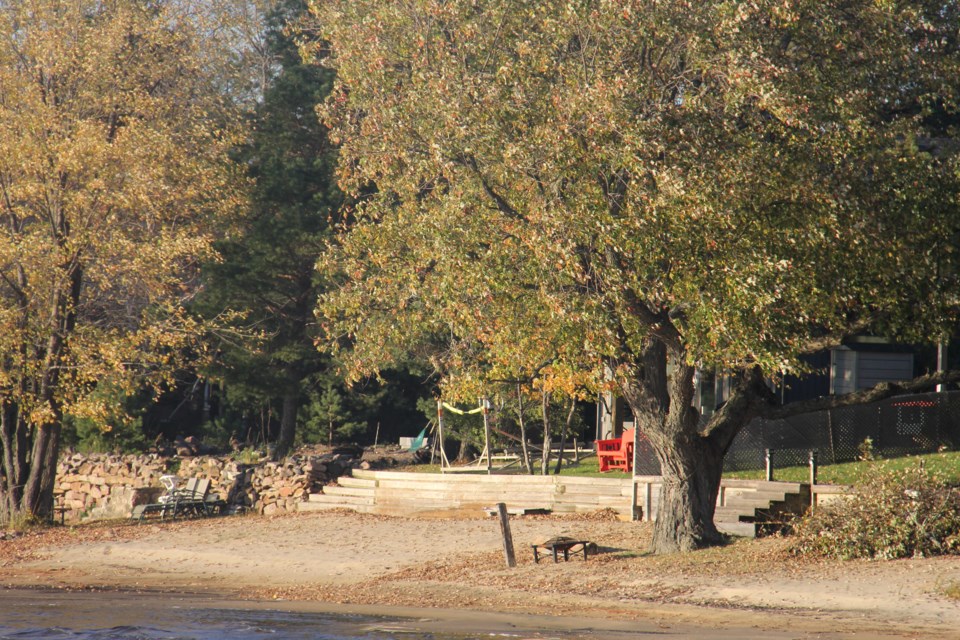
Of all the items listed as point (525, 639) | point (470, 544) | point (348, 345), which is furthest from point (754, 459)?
point (348, 345)

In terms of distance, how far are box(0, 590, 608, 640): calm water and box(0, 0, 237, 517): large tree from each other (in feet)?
26.6

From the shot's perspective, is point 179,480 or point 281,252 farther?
point 281,252

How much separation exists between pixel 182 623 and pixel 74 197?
1256cm

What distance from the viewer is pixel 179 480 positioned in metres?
27.2

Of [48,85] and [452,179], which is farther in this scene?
[48,85]

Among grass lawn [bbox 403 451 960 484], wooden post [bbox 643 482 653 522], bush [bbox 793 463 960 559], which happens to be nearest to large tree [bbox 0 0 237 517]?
wooden post [bbox 643 482 653 522]

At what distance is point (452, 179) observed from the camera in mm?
16156

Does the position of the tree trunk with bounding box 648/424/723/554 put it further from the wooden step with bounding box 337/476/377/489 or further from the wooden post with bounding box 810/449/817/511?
the wooden step with bounding box 337/476/377/489

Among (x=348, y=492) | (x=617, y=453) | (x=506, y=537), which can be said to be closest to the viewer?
(x=506, y=537)

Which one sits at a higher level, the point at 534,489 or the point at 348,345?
the point at 348,345

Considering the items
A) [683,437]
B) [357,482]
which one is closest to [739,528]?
[683,437]

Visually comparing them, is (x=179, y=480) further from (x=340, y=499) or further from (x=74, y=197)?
(x=74, y=197)

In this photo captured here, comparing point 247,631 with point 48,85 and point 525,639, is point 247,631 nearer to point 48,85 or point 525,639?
point 525,639

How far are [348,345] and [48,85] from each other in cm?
1293
